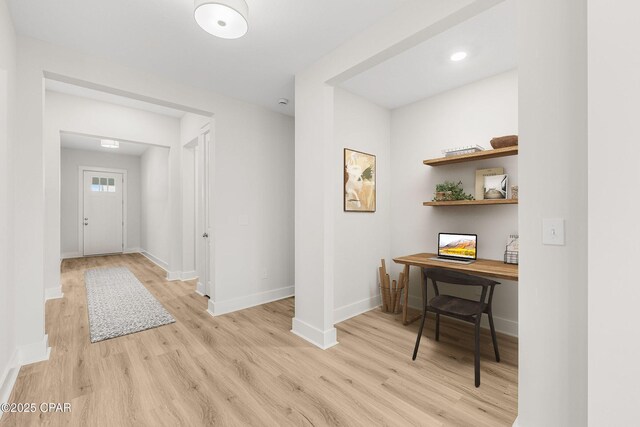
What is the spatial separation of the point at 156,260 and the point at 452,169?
20.9ft

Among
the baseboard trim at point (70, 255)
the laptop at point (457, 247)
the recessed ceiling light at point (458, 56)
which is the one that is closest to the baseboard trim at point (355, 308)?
the laptop at point (457, 247)

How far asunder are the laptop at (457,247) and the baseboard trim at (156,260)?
4.85 metres

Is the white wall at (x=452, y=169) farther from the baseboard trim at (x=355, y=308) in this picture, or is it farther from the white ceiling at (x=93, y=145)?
the white ceiling at (x=93, y=145)

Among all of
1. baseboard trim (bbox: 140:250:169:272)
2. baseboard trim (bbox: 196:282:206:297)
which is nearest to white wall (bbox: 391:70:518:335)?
baseboard trim (bbox: 196:282:206:297)

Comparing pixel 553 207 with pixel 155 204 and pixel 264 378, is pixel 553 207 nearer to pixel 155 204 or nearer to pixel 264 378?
pixel 264 378

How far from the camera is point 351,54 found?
2.23m

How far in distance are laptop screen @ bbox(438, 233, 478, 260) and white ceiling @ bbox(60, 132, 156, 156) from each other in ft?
19.1

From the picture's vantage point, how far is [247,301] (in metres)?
3.49

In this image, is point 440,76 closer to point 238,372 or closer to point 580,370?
point 580,370

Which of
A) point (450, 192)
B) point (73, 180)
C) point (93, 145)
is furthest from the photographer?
point (73, 180)

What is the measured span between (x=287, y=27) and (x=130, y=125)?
347 centimetres

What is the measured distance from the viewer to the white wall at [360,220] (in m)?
3.11

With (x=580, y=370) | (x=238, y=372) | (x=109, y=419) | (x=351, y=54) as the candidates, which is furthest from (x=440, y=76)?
(x=109, y=419)

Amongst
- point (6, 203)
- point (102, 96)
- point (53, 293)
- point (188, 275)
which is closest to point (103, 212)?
point (53, 293)
